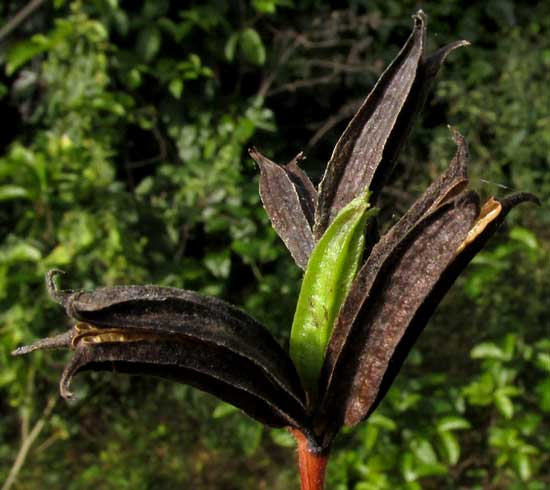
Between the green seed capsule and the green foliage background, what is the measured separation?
1774mm

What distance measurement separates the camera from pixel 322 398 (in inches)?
23.5

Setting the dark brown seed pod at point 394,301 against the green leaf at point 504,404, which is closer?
the dark brown seed pod at point 394,301

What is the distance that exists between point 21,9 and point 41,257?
98 cm

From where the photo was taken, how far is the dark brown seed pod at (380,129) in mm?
626

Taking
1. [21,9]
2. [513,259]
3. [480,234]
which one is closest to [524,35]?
[513,259]

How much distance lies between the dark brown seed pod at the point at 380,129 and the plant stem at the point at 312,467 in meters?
0.16

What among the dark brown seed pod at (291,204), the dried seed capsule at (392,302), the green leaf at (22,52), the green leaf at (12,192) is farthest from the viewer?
the green leaf at (22,52)

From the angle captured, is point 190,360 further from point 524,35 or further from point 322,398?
point 524,35

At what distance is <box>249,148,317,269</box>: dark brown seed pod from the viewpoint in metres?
0.66

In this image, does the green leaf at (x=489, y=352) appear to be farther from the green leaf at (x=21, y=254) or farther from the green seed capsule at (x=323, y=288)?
the green seed capsule at (x=323, y=288)

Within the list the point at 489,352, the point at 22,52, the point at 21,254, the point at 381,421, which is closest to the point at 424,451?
the point at 381,421

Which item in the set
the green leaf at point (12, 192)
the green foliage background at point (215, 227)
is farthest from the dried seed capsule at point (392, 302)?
the green leaf at point (12, 192)

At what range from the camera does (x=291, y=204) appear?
26.7 inches

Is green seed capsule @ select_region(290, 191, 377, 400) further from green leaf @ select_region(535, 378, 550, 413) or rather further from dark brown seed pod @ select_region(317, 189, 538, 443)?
green leaf @ select_region(535, 378, 550, 413)
